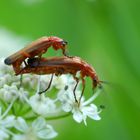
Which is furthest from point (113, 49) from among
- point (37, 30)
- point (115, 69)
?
point (37, 30)

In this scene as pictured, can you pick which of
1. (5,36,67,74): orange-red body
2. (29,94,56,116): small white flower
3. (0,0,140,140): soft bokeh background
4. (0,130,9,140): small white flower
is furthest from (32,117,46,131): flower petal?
(0,0,140,140): soft bokeh background

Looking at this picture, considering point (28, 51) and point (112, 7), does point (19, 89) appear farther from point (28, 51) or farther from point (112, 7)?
point (112, 7)

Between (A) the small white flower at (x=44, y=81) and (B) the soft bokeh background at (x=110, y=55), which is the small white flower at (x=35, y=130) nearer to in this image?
(A) the small white flower at (x=44, y=81)

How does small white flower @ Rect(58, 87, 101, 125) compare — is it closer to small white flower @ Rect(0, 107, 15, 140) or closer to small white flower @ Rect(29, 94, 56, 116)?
small white flower @ Rect(29, 94, 56, 116)

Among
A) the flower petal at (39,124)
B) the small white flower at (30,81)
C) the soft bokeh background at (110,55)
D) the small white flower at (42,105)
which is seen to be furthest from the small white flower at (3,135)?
the soft bokeh background at (110,55)

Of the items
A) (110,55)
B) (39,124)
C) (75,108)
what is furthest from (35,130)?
(110,55)

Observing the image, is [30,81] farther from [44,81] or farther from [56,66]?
[56,66]
